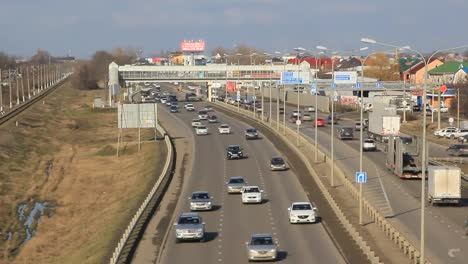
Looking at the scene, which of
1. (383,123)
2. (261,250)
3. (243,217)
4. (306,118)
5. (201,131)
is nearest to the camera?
(261,250)

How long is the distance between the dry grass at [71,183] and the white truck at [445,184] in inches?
660

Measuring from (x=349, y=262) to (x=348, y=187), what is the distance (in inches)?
827

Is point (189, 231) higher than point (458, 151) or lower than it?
lower

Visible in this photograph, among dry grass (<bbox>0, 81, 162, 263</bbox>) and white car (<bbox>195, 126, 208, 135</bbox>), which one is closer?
dry grass (<bbox>0, 81, 162, 263</bbox>)

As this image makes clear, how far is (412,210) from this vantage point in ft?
151

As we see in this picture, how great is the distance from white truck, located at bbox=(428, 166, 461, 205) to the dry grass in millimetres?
16758

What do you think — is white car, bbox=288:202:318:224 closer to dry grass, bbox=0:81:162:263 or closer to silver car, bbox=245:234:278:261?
silver car, bbox=245:234:278:261

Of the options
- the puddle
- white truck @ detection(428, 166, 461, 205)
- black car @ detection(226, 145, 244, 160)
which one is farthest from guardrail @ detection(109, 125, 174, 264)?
white truck @ detection(428, 166, 461, 205)

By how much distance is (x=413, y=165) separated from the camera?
5803 cm

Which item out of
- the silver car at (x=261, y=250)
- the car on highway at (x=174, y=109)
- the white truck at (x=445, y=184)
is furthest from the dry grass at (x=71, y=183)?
the white truck at (x=445, y=184)

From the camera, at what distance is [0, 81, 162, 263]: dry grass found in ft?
161

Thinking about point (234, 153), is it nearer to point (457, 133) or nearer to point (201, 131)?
point (201, 131)

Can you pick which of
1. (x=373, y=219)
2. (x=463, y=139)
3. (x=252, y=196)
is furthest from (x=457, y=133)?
(x=373, y=219)

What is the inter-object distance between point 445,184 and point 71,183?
40.9 m
